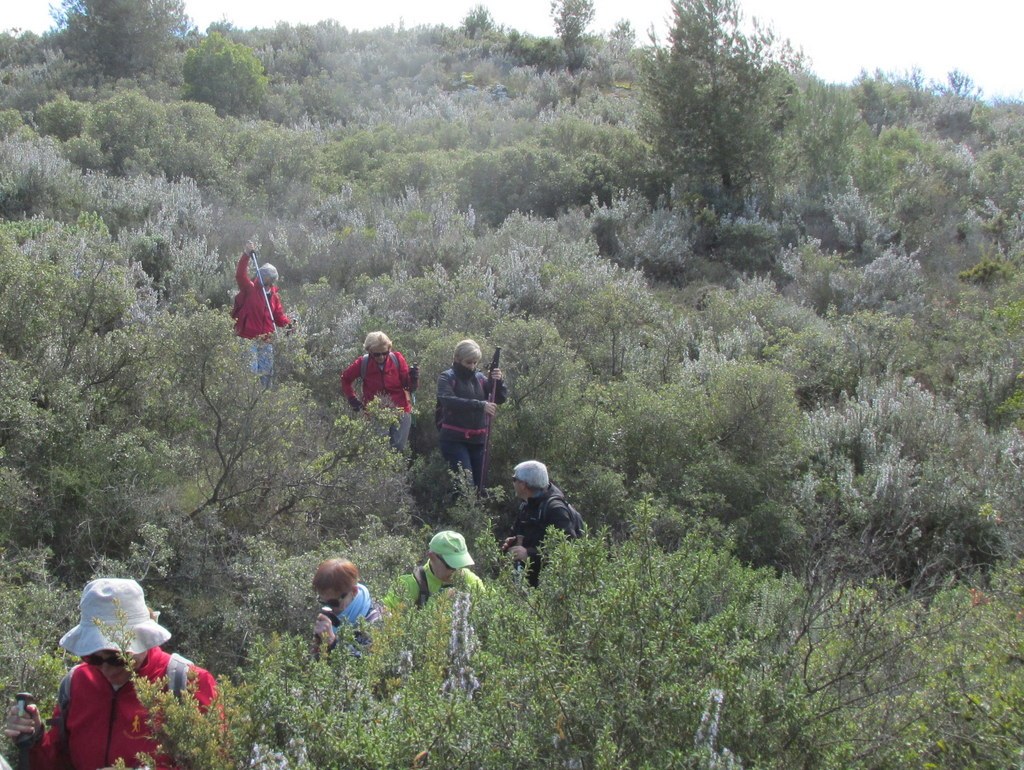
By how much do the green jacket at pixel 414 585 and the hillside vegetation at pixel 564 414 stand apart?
0.86 ft

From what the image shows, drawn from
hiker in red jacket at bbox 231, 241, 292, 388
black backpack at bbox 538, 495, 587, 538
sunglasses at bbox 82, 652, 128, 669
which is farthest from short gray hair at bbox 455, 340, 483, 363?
sunglasses at bbox 82, 652, 128, 669

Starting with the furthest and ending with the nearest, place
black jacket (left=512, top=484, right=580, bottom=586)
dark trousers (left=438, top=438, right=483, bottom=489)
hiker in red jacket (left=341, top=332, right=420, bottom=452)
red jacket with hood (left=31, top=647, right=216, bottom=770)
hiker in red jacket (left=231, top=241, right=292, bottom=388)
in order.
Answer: hiker in red jacket (left=231, top=241, right=292, bottom=388)
hiker in red jacket (left=341, top=332, right=420, bottom=452)
dark trousers (left=438, top=438, right=483, bottom=489)
black jacket (left=512, top=484, right=580, bottom=586)
red jacket with hood (left=31, top=647, right=216, bottom=770)

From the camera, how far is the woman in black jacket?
7391mm

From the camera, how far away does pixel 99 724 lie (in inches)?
130

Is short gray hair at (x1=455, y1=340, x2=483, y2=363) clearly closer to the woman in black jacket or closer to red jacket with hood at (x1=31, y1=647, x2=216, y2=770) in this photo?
the woman in black jacket

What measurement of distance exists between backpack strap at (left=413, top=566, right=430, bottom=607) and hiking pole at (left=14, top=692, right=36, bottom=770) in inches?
78.7

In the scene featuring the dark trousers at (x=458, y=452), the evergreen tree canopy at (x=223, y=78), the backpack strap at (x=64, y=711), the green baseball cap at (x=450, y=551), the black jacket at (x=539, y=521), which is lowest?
the dark trousers at (x=458, y=452)

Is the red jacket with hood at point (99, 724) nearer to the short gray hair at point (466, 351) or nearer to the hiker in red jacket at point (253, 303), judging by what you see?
the short gray hair at point (466, 351)

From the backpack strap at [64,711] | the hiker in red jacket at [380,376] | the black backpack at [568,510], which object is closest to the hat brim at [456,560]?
the black backpack at [568,510]

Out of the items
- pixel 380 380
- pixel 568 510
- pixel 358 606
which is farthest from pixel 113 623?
pixel 380 380

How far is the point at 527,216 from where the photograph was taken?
53.1 feet

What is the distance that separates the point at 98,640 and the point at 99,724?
0.31 meters

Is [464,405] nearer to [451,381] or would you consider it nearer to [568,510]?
[451,381]

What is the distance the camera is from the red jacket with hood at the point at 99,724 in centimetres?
326
